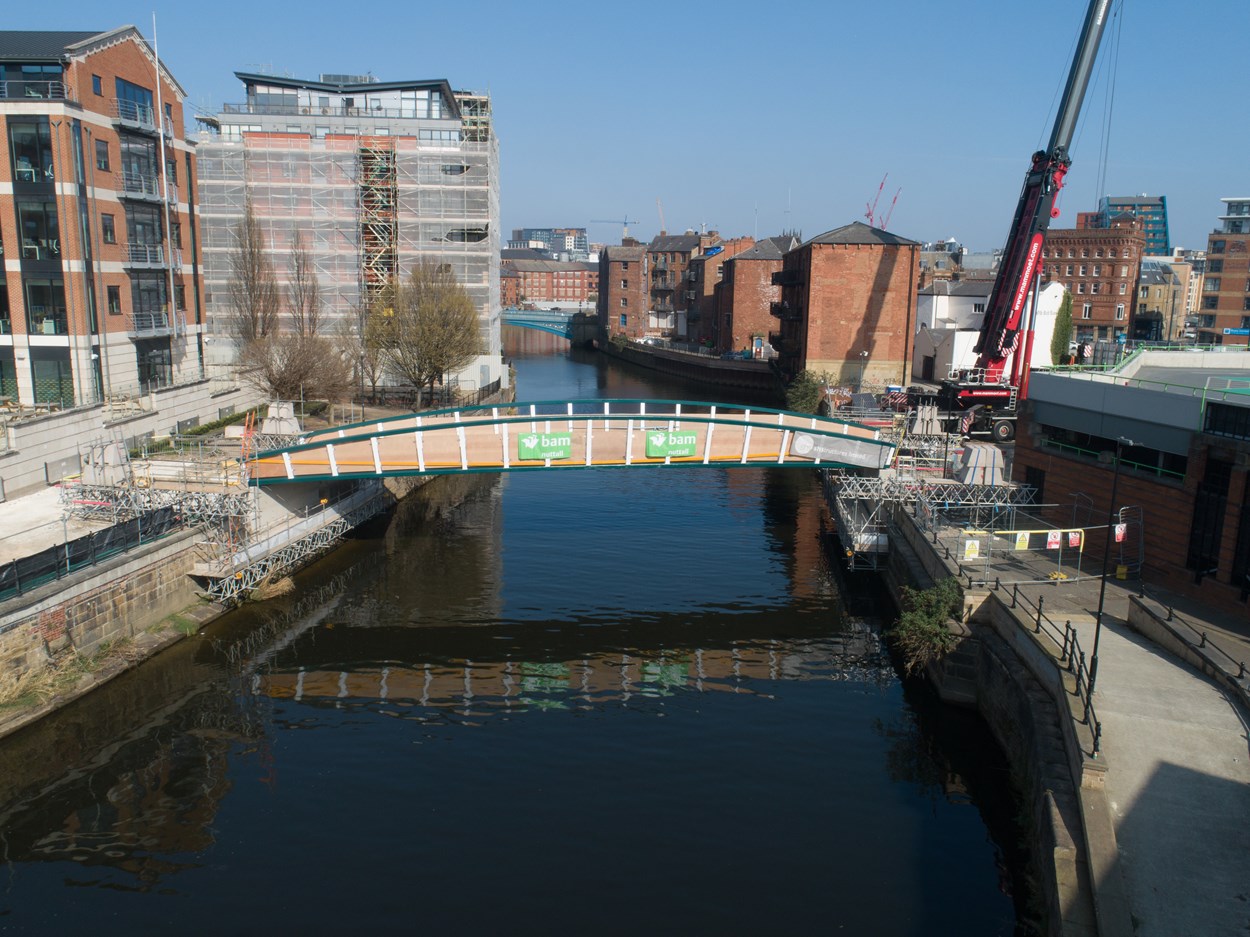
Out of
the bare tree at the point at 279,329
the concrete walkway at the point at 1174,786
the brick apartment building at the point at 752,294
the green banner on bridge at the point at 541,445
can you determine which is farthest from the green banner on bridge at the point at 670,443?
the brick apartment building at the point at 752,294

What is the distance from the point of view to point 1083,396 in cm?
2566

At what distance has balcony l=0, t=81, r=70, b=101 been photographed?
32094 millimetres

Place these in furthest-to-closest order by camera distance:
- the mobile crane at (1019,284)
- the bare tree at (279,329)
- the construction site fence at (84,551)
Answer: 1. the bare tree at (279,329)
2. the mobile crane at (1019,284)
3. the construction site fence at (84,551)

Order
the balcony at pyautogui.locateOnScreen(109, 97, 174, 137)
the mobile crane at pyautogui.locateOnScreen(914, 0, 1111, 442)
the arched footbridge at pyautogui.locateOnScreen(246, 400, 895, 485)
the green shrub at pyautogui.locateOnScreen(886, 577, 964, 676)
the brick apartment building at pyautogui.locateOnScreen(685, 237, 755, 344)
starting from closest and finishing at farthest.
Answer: the green shrub at pyautogui.locateOnScreen(886, 577, 964, 676) < the arched footbridge at pyautogui.locateOnScreen(246, 400, 895, 485) < the balcony at pyautogui.locateOnScreen(109, 97, 174, 137) < the mobile crane at pyautogui.locateOnScreen(914, 0, 1111, 442) < the brick apartment building at pyautogui.locateOnScreen(685, 237, 755, 344)

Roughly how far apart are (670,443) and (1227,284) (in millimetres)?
83157

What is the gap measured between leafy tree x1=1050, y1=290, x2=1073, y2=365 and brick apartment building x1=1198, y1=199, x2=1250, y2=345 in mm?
32147

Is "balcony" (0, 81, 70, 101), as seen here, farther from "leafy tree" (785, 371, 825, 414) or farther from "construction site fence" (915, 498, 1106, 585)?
"leafy tree" (785, 371, 825, 414)

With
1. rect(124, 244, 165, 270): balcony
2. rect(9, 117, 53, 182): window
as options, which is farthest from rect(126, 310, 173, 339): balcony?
rect(9, 117, 53, 182): window

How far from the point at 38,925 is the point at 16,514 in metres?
15.5

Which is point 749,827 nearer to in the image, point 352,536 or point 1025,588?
point 1025,588

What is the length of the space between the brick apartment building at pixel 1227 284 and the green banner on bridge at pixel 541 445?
261 feet

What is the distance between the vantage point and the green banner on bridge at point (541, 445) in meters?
A: 26.0

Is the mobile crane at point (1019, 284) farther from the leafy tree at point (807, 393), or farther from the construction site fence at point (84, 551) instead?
the construction site fence at point (84, 551)

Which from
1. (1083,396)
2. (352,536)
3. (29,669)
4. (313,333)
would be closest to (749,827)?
(29,669)
